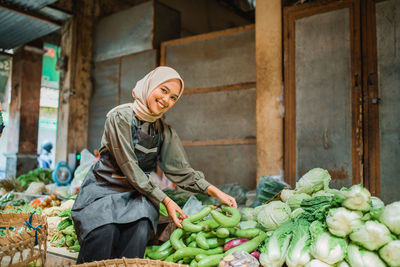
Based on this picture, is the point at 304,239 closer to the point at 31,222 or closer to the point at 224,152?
the point at 31,222

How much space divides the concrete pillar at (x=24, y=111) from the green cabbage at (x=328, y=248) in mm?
8091

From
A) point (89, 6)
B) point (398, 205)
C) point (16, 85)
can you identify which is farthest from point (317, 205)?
point (16, 85)

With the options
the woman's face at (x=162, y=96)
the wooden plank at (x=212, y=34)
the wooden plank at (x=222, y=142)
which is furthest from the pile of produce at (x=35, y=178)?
the woman's face at (x=162, y=96)

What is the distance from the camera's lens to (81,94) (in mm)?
7152

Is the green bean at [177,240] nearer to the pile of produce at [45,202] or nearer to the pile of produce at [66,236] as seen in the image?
the pile of produce at [66,236]

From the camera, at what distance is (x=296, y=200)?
2.82 metres

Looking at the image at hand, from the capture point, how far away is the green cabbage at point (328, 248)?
74.5 inches

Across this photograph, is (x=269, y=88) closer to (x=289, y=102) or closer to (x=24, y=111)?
(x=289, y=102)

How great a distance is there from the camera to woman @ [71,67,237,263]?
245 centimetres

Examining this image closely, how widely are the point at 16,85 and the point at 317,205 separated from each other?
340 inches

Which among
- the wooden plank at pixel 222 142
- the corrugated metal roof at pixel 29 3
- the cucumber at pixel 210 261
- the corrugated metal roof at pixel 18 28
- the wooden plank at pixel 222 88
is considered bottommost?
Result: the cucumber at pixel 210 261

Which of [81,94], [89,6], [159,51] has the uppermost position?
[89,6]

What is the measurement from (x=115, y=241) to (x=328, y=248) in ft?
4.89

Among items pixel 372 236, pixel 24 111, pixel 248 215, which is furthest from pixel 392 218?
pixel 24 111
